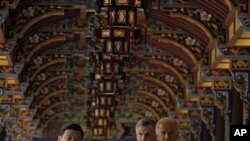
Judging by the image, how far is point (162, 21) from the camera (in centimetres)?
2797

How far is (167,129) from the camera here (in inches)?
264

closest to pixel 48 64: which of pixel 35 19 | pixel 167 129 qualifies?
pixel 35 19

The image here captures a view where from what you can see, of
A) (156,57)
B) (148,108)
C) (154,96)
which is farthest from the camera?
(148,108)

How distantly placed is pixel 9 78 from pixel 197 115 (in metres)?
10.2

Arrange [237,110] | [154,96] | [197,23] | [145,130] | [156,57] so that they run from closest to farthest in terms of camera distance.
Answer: [145,130]
[197,23]
[237,110]
[156,57]
[154,96]

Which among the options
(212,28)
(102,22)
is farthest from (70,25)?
(102,22)

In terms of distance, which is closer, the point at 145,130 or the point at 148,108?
the point at 145,130

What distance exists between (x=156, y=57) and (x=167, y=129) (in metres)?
28.4

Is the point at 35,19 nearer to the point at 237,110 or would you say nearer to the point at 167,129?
the point at 237,110

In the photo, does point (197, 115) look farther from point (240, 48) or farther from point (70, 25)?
point (240, 48)

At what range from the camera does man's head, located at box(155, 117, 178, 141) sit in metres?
6.69

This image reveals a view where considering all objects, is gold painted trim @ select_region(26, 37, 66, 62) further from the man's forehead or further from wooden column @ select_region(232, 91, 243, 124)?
the man's forehead

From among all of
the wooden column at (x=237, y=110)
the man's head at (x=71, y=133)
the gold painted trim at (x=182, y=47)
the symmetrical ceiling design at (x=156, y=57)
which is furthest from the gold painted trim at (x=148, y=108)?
the man's head at (x=71, y=133)

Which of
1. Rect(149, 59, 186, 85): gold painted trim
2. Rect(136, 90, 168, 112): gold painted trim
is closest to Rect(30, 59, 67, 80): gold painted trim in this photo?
Rect(149, 59, 186, 85): gold painted trim
